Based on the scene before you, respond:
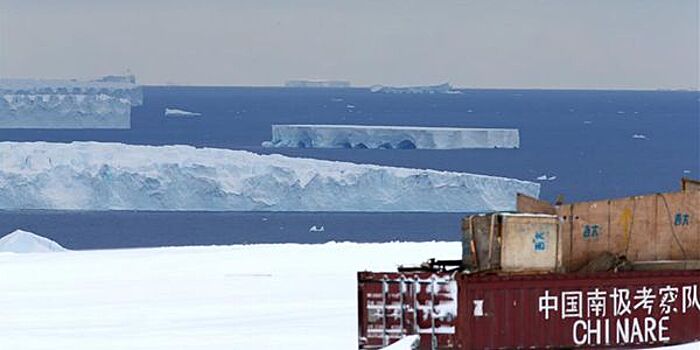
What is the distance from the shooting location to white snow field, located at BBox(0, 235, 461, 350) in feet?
45.9

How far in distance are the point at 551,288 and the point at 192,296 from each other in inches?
248

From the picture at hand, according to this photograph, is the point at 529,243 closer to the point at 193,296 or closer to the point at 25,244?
the point at 193,296

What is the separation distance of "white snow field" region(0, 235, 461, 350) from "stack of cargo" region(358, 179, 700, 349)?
1.24 m

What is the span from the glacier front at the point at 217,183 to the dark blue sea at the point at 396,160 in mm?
1259

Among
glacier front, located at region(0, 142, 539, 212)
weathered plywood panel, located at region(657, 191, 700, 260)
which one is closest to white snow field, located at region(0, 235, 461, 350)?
weathered plywood panel, located at region(657, 191, 700, 260)

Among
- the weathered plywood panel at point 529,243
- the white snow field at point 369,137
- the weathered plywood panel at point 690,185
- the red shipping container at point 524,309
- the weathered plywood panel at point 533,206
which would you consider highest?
the white snow field at point 369,137

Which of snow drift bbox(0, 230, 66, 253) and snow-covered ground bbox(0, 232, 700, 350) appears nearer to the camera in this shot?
snow-covered ground bbox(0, 232, 700, 350)

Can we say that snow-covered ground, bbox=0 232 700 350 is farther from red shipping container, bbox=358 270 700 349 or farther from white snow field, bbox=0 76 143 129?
white snow field, bbox=0 76 143 129

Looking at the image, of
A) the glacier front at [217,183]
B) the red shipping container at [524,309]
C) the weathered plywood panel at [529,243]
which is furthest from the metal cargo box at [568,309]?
the glacier front at [217,183]

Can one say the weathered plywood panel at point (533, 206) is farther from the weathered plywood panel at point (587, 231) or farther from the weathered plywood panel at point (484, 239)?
the weathered plywood panel at point (484, 239)

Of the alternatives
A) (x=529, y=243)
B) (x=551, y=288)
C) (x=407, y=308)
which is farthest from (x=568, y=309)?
(x=407, y=308)

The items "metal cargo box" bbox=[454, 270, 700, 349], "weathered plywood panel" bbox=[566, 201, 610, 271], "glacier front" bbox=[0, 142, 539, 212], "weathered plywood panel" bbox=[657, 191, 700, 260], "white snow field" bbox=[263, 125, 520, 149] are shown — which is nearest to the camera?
"metal cargo box" bbox=[454, 270, 700, 349]

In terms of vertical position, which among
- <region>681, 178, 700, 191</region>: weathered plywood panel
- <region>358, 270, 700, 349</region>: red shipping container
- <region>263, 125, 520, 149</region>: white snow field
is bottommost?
<region>358, 270, 700, 349</region>: red shipping container

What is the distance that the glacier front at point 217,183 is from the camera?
163 feet
